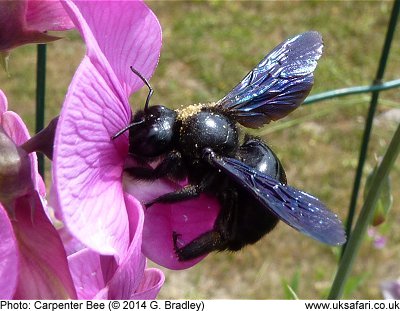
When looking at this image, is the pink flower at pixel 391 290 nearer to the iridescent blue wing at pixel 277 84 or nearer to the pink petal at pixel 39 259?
the iridescent blue wing at pixel 277 84

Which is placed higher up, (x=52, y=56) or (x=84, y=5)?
(x=84, y=5)

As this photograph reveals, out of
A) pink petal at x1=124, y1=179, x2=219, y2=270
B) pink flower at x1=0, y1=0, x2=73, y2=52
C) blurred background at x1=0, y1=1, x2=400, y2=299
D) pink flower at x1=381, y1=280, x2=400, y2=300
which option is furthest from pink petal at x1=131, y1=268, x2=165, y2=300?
blurred background at x1=0, y1=1, x2=400, y2=299

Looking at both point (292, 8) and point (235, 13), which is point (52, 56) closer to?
point (235, 13)

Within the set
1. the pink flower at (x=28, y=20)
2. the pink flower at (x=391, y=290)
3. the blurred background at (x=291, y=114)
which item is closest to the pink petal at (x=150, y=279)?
the pink flower at (x=28, y=20)

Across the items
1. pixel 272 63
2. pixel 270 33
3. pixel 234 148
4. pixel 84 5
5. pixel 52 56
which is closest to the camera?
pixel 84 5

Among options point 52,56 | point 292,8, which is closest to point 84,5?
point 52,56

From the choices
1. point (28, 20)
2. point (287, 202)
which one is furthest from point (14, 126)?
point (287, 202)
